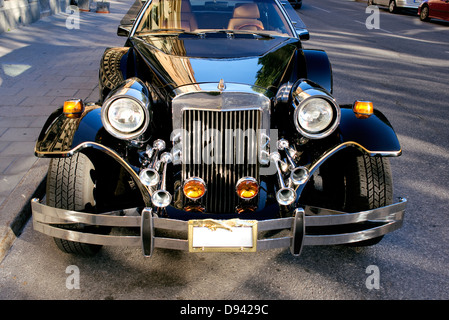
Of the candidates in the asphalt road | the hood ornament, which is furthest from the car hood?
the asphalt road

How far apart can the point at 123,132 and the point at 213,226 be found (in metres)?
0.80

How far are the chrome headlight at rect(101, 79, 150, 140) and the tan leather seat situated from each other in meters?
1.69

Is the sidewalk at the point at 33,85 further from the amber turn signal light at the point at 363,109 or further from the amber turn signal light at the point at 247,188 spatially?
the amber turn signal light at the point at 363,109

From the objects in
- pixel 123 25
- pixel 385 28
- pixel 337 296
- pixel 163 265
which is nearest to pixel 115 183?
pixel 163 265

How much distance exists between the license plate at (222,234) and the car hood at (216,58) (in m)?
0.96

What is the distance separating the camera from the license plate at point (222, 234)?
2.37 metres

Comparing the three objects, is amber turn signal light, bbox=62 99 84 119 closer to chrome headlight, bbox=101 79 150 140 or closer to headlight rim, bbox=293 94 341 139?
chrome headlight, bbox=101 79 150 140

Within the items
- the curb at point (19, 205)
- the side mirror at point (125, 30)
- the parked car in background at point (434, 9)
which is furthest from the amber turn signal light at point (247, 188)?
the parked car in background at point (434, 9)

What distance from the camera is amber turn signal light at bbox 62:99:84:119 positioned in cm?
281

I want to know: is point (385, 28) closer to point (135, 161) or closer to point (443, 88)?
point (443, 88)

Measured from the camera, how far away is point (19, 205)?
→ 3.44 m

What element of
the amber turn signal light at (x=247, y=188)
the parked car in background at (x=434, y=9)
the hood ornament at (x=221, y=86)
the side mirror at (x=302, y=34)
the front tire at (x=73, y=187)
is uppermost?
the hood ornament at (x=221, y=86)

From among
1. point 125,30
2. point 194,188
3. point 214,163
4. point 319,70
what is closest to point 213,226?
point 194,188

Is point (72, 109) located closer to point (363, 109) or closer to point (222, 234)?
point (222, 234)
